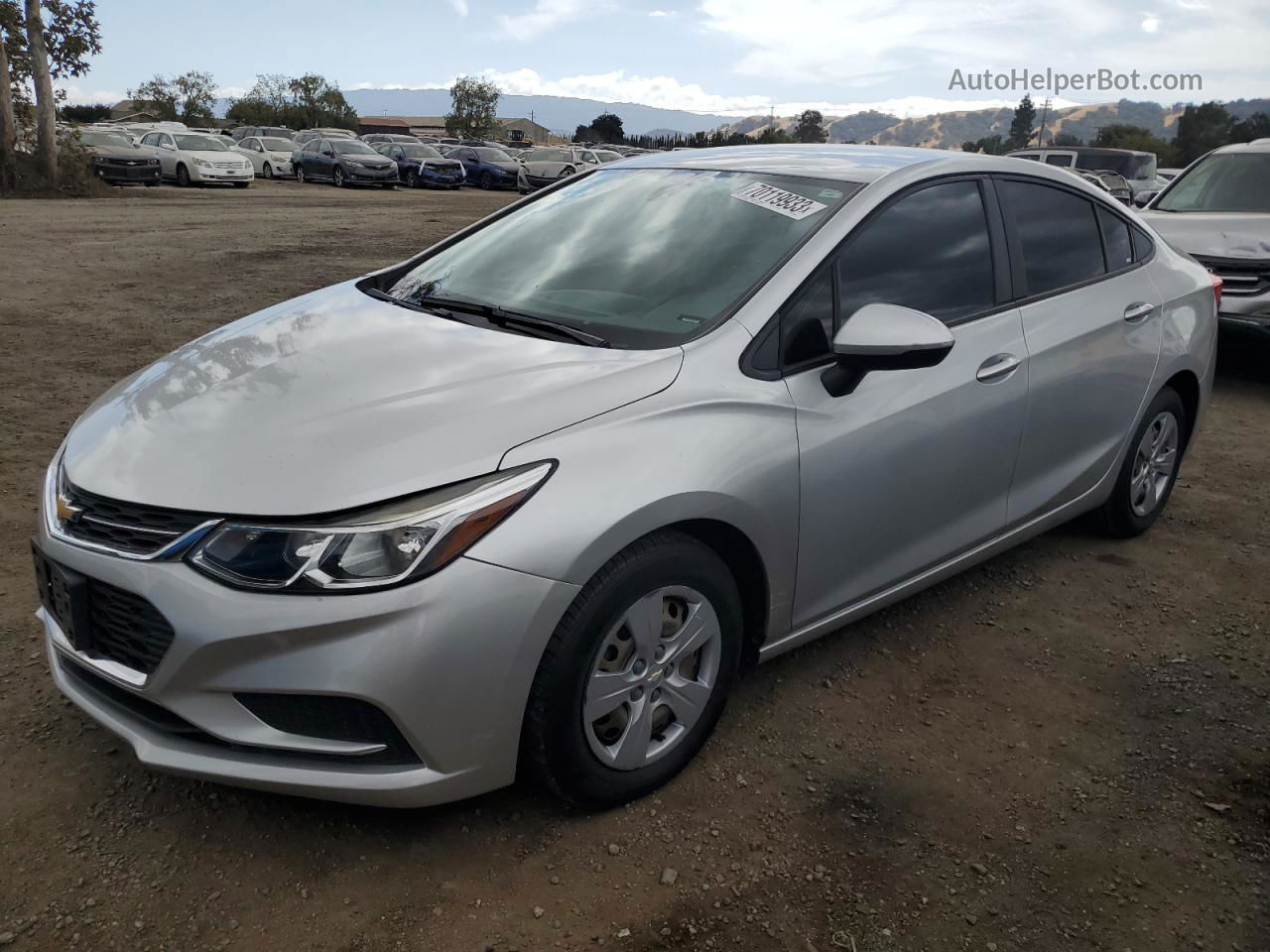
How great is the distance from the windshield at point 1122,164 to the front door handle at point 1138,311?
20503 mm

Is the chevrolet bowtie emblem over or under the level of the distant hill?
under

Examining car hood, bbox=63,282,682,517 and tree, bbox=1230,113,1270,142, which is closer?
car hood, bbox=63,282,682,517

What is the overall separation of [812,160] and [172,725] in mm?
2603

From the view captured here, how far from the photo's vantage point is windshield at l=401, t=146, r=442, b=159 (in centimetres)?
3241

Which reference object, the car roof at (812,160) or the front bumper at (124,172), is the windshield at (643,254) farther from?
the front bumper at (124,172)

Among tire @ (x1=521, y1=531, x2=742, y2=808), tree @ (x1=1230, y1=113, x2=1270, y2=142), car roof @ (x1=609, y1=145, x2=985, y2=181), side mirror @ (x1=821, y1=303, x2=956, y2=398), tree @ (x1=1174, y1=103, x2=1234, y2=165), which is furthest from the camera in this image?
tree @ (x1=1174, y1=103, x2=1234, y2=165)

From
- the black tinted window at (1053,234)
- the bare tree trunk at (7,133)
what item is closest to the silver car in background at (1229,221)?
the black tinted window at (1053,234)

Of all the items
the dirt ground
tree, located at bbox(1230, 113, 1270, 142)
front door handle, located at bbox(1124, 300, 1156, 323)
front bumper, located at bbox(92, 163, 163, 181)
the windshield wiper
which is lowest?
the dirt ground

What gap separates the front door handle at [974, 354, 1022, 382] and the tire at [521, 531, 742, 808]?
1.23 metres

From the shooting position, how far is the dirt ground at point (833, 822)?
234 cm

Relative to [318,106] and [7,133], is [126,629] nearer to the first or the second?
[7,133]

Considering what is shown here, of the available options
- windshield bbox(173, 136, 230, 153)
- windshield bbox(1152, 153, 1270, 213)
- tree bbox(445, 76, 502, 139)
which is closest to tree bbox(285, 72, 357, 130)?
tree bbox(445, 76, 502, 139)

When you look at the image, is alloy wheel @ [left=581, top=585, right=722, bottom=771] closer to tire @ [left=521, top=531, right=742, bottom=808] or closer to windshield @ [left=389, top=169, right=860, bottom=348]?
tire @ [left=521, top=531, right=742, bottom=808]

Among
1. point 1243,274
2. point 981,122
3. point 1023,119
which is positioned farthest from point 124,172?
point 981,122
